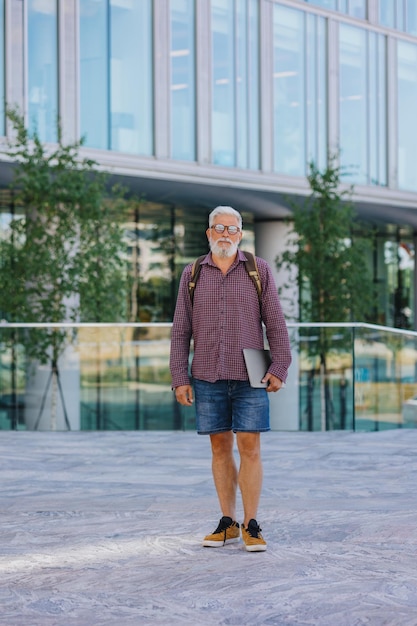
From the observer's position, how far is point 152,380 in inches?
655

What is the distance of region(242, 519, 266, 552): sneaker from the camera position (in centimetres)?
641

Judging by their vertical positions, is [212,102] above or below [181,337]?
above

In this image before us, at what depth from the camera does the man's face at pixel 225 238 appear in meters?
6.33

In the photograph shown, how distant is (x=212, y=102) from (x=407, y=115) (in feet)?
28.9

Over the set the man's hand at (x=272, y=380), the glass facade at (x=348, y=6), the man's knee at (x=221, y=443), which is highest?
the glass facade at (x=348, y=6)

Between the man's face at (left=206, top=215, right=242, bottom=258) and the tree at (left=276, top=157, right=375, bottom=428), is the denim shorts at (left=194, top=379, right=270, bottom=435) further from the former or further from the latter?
the tree at (left=276, top=157, right=375, bottom=428)

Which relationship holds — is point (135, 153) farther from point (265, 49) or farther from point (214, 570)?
point (214, 570)

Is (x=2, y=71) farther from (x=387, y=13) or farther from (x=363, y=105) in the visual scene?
(x=387, y=13)

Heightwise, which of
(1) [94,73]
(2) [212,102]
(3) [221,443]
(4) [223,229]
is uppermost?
(1) [94,73]

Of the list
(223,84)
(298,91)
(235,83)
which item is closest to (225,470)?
(223,84)

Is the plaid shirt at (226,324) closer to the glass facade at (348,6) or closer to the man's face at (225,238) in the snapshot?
the man's face at (225,238)

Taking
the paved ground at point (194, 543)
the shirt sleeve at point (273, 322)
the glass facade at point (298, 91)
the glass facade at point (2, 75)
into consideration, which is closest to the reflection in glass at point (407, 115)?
the glass facade at point (298, 91)

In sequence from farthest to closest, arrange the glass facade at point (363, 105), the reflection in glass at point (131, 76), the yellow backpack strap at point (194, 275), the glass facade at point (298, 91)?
the glass facade at point (363, 105), the glass facade at point (298, 91), the reflection in glass at point (131, 76), the yellow backpack strap at point (194, 275)

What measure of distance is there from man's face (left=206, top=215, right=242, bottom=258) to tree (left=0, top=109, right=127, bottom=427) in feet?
38.5
